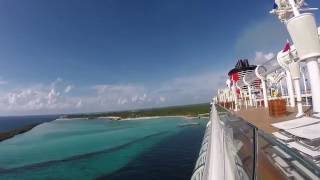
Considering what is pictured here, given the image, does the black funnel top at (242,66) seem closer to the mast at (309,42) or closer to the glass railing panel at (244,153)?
the mast at (309,42)

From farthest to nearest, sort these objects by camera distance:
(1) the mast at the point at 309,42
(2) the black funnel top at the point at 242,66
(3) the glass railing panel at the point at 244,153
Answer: (2) the black funnel top at the point at 242,66, (1) the mast at the point at 309,42, (3) the glass railing panel at the point at 244,153

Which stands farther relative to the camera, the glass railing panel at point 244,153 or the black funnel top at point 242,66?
the black funnel top at point 242,66

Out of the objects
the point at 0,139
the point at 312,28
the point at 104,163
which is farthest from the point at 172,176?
the point at 0,139

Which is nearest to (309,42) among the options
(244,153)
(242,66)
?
(244,153)

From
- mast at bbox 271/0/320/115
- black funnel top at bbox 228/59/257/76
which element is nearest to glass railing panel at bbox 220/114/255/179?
mast at bbox 271/0/320/115

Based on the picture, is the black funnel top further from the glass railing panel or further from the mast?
the glass railing panel

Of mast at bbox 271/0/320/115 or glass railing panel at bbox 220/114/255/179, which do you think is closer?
glass railing panel at bbox 220/114/255/179

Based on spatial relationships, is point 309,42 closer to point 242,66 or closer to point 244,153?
point 244,153

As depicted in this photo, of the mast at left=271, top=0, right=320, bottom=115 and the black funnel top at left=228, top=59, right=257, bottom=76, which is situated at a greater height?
the black funnel top at left=228, top=59, right=257, bottom=76

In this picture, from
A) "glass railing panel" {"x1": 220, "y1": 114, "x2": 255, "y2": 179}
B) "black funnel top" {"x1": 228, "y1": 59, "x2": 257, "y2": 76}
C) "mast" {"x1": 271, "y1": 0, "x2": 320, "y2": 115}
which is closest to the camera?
"glass railing panel" {"x1": 220, "y1": 114, "x2": 255, "y2": 179}

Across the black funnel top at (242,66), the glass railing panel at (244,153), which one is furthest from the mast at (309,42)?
the black funnel top at (242,66)

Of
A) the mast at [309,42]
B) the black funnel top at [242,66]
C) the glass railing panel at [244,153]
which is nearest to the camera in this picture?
the glass railing panel at [244,153]
